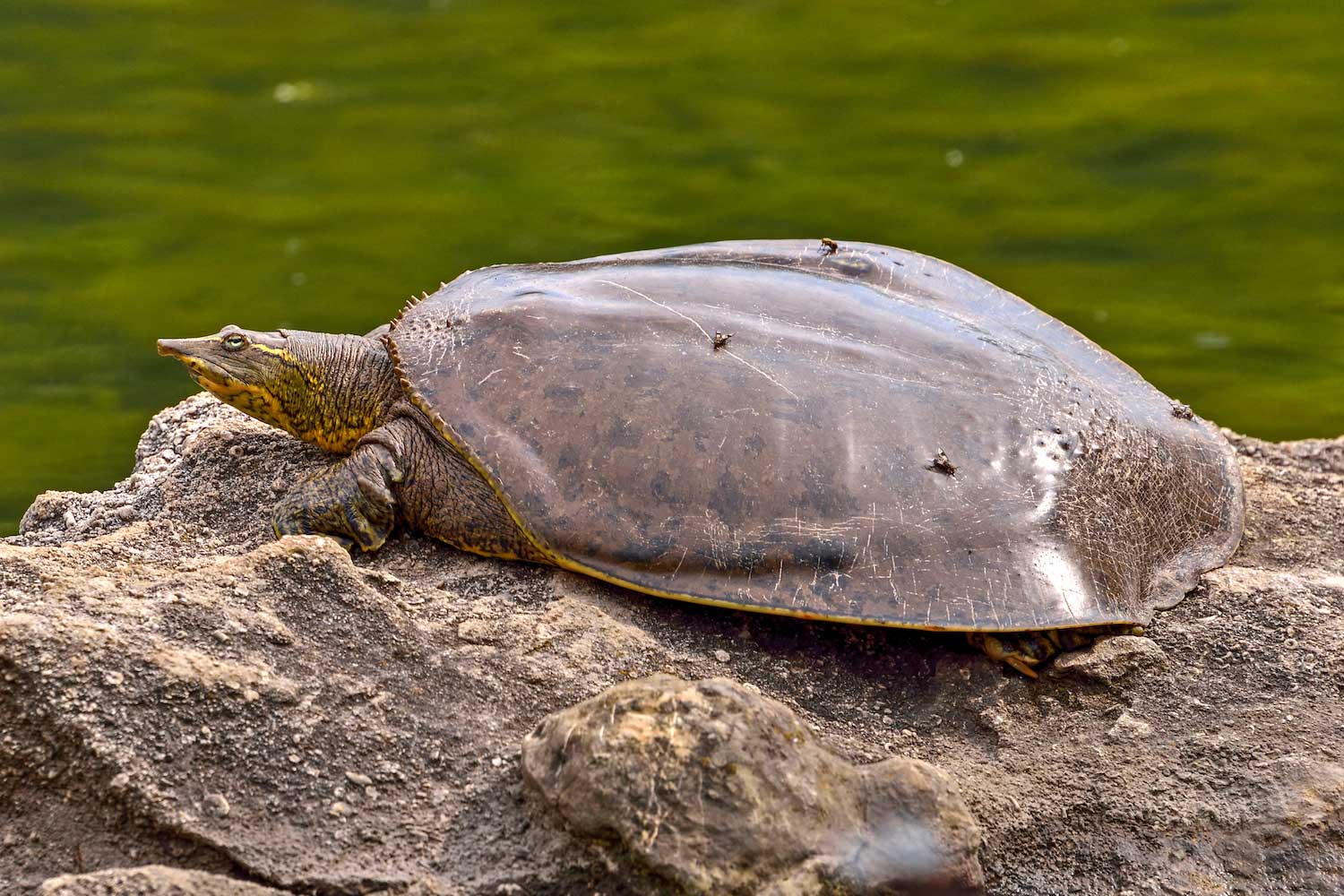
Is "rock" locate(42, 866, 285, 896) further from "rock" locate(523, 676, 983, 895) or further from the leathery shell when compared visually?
the leathery shell

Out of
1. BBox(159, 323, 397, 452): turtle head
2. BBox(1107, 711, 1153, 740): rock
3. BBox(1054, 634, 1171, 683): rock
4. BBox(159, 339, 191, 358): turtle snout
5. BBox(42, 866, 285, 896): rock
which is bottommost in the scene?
BBox(1107, 711, 1153, 740): rock

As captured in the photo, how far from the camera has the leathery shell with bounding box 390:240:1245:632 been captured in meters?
3.08

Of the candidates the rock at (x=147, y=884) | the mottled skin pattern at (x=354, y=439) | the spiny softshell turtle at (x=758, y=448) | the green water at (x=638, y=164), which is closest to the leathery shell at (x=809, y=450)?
the spiny softshell turtle at (x=758, y=448)

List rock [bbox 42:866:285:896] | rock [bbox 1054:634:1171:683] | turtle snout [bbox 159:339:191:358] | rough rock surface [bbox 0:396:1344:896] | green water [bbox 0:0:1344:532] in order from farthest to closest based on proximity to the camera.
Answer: green water [bbox 0:0:1344:532] → turtle snout [bbox 159:339:191:358] → rock [bbox 1054:634:1171:683] → rough rock surface [bbox 0:396:1344:896] → rock [bbox 42:866:285:896]

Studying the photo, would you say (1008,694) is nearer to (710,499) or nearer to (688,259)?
(710,499)

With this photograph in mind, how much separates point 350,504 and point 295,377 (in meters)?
0.44

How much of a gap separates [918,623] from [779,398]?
591 millimetres

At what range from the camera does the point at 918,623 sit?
304 cm

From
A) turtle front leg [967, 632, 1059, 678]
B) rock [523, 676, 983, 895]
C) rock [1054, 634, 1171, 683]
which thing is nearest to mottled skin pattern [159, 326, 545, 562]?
rock [523, 676, 983, 895]

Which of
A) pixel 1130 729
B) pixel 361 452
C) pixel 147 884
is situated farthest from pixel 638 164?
pixel 147 884

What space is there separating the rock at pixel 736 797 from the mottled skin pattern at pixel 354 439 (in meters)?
0.82

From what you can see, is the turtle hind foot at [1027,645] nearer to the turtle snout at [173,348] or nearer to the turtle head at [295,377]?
the turtle head at [295,377]

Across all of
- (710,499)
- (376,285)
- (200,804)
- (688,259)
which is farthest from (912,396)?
(376,285)

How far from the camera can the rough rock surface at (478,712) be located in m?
2.51
